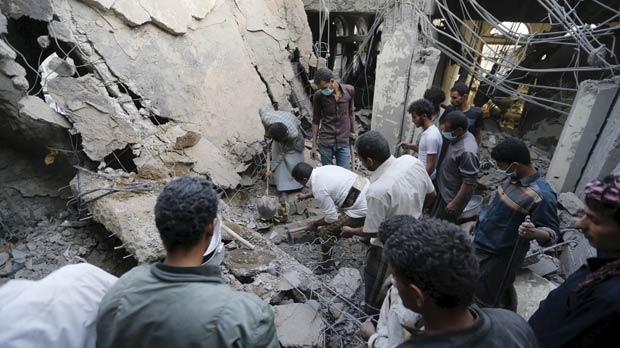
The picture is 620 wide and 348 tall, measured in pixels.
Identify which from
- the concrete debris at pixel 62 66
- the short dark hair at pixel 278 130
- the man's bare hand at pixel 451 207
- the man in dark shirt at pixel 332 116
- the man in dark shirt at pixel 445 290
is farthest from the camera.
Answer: the man in dark shirt at pixel 332 116

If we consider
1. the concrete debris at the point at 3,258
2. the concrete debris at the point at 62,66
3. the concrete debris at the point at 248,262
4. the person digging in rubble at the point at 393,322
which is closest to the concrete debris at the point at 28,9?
the concrete debris at the point at 62,66

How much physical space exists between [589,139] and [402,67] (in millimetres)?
2692

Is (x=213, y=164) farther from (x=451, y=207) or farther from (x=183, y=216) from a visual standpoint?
(x=183, y=216)

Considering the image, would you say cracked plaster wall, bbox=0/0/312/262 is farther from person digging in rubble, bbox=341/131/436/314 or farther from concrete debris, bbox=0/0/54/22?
person digging in rubble, bbox=341/131/436/314

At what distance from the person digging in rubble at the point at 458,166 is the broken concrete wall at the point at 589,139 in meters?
1.87

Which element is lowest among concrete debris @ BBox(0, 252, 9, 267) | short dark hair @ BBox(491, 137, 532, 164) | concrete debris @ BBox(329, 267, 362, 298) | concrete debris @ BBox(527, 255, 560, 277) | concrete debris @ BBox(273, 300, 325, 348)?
concrete debris @ BBox(0, 252, 9, 267)

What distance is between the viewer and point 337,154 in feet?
16.1

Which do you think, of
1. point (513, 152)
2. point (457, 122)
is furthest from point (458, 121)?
point (513, 152)

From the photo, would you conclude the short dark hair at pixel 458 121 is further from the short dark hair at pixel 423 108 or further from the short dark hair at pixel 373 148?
the short dark hair at pixel 373 148

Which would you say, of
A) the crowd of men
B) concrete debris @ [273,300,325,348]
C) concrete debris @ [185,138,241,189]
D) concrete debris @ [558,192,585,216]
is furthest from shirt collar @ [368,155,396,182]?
concrete debris @ [558,192,585,216]

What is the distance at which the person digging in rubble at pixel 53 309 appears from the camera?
1189 mm

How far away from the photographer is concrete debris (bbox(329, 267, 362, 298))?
9.98 feet

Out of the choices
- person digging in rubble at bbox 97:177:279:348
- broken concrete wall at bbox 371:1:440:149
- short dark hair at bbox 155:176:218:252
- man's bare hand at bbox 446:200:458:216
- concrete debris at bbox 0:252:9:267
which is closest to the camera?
person digging in rubble at bbox 97:177:279:348

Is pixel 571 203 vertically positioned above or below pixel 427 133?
below
